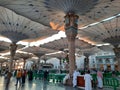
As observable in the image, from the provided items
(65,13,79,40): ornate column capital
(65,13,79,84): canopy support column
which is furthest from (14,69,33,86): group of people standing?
(65,13,79,40): ornate column capital

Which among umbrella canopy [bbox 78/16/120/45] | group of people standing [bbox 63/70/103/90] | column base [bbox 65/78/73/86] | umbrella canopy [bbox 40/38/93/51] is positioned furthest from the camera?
umbrella canopy [bbox 40/38/93/51]

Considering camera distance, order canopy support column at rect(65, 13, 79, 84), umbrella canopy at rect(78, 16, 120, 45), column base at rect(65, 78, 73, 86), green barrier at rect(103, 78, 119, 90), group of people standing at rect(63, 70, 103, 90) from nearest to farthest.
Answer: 1. group of people standing at rect(63, 70, 103, 90)
2. green barrier at rect(103, 78, 119, 90)
3. column base at rect(65, 78, 73, 86)
4. canopy support column at rect(65, 13, 79, 84)
5. umbrella canopy at rect(78, 16, 120, 45)

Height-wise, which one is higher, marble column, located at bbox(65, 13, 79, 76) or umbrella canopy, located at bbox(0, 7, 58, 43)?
umbrella canopy, located at bbox(0, 7, 58, 43)

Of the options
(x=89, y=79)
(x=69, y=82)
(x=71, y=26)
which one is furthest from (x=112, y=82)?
(x=71, y=26)

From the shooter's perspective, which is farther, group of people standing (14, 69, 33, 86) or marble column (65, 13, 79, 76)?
marble column (65, 13, 79, 76)

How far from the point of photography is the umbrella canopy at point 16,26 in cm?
1809

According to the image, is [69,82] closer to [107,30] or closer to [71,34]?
[71,34]

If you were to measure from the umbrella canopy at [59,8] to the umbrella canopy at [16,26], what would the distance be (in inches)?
51.8

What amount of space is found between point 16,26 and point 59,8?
8.15m

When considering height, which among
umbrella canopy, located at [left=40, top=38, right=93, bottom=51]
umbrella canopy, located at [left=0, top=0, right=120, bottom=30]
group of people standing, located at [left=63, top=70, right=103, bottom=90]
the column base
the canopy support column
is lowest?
the column base

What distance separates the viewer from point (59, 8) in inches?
559

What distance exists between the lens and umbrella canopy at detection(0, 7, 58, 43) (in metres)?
18.1

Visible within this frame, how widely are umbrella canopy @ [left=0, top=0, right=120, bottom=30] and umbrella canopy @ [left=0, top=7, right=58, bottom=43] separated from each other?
4.31 ft

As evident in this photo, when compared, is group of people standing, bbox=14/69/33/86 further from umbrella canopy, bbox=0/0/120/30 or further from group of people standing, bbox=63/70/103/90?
umbrella canopy, bbox=0/0/120/30
